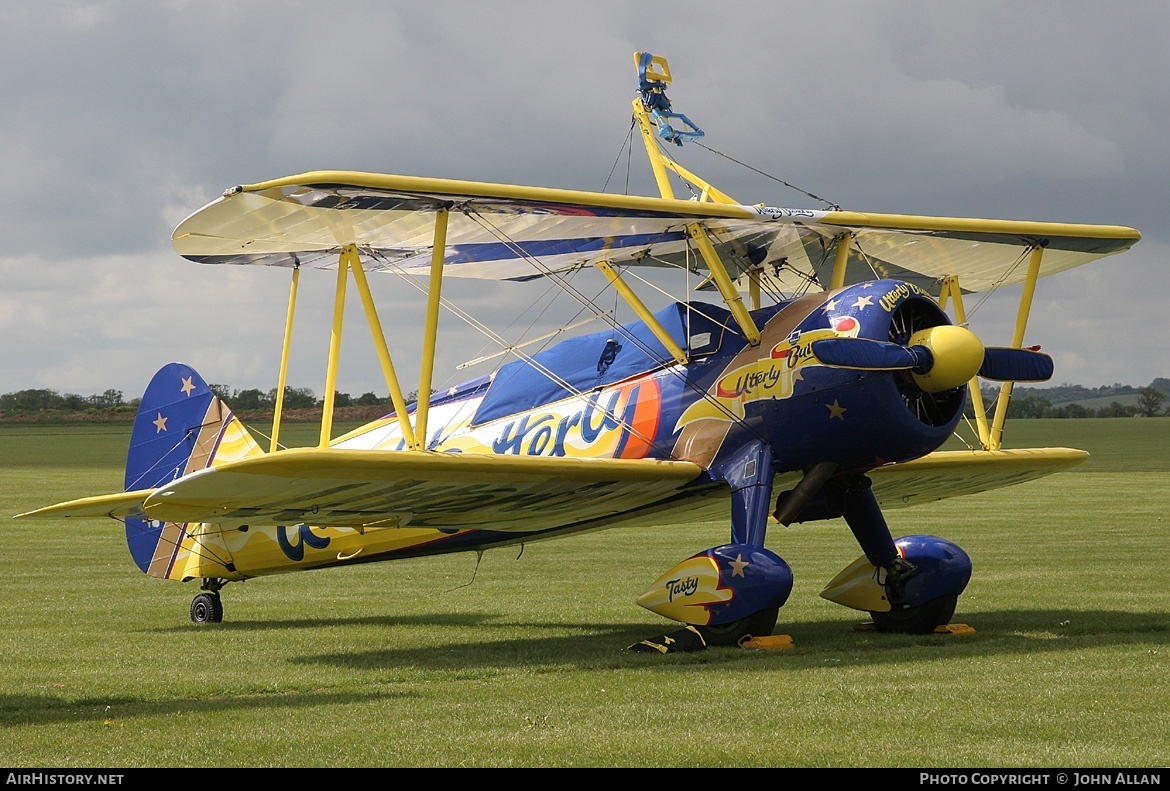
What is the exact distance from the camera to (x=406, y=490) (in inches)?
387

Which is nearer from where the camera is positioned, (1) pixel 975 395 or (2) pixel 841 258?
(2) pixel 841 258

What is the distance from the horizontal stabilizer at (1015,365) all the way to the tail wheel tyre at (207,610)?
8010 mm

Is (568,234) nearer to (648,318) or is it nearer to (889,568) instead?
(648,318)

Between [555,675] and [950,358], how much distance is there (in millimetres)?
3788

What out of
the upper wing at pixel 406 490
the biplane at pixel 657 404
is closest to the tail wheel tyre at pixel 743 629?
the biplane at pixel 657 404

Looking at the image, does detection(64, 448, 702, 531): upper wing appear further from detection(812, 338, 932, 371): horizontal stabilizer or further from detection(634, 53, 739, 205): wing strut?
detection(634, 53, 739, 205): wing strut

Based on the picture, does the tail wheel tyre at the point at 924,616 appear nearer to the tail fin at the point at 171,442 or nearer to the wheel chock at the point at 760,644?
the wheel chock at the point at 760,644

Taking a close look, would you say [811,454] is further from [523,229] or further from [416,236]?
[416,236]

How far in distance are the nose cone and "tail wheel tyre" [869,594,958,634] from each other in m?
2.15

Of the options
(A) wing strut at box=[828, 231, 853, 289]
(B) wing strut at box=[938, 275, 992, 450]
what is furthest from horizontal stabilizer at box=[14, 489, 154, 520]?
(B) wing strut at box=[938, 275, 992, 450]

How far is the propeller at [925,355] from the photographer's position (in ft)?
31.3

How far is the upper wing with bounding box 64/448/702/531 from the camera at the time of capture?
29.4 feet

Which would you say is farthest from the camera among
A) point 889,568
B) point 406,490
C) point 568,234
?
point 568,234

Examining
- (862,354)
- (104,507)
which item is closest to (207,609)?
(104,507)
